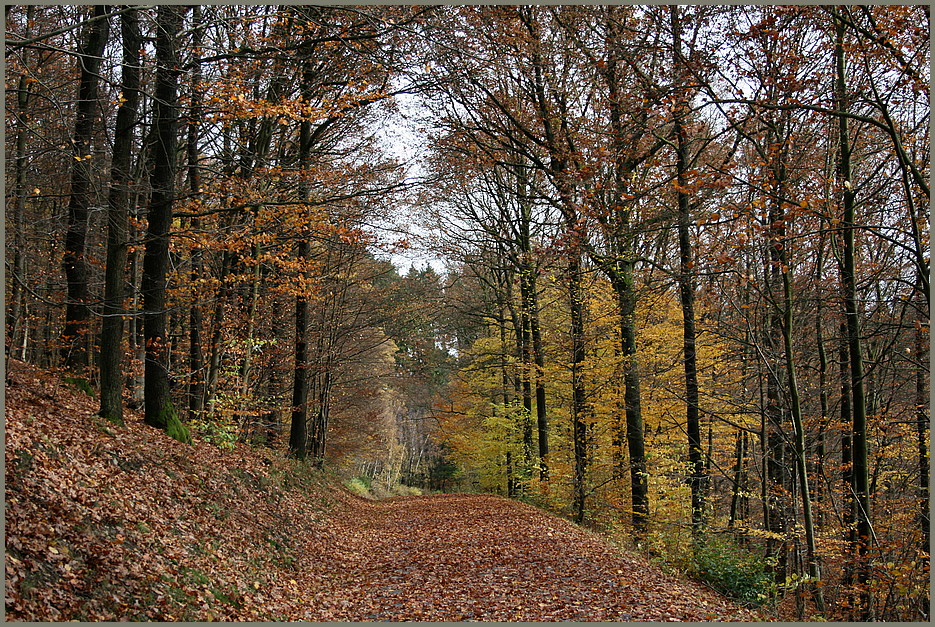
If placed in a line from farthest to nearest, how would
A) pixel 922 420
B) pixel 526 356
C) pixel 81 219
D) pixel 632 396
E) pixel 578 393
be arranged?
pixel 526 356 → pixel 578 393 → pixel 632 396 → pixel 922 420 → pixel 81 219

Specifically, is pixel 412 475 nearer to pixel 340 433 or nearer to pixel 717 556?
pixel 340 433

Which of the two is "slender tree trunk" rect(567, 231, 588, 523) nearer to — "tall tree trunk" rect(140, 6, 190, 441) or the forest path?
the forest path

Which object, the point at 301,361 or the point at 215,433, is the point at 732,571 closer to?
the point at 215,433

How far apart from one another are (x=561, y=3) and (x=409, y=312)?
13754 mm

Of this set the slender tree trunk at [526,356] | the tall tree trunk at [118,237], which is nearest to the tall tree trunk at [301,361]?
the tall tree trunk at [118,237]

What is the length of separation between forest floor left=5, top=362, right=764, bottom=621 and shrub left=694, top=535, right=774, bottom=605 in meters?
0.85

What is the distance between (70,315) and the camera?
1078 centimetres

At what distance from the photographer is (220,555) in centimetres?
770

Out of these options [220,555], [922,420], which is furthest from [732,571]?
[220,555]

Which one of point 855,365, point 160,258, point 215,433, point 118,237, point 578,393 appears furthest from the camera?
point 578,393

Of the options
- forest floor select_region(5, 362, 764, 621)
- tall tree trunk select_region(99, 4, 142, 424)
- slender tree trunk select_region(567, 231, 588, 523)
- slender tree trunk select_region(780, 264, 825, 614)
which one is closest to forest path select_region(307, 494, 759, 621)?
forest floor select_region(5, 362, 764, 621)

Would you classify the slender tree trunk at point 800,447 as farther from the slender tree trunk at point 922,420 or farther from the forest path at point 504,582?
the slender tree trunk at point 922,420

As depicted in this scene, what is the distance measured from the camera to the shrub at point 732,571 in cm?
994

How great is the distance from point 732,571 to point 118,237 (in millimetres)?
11899
